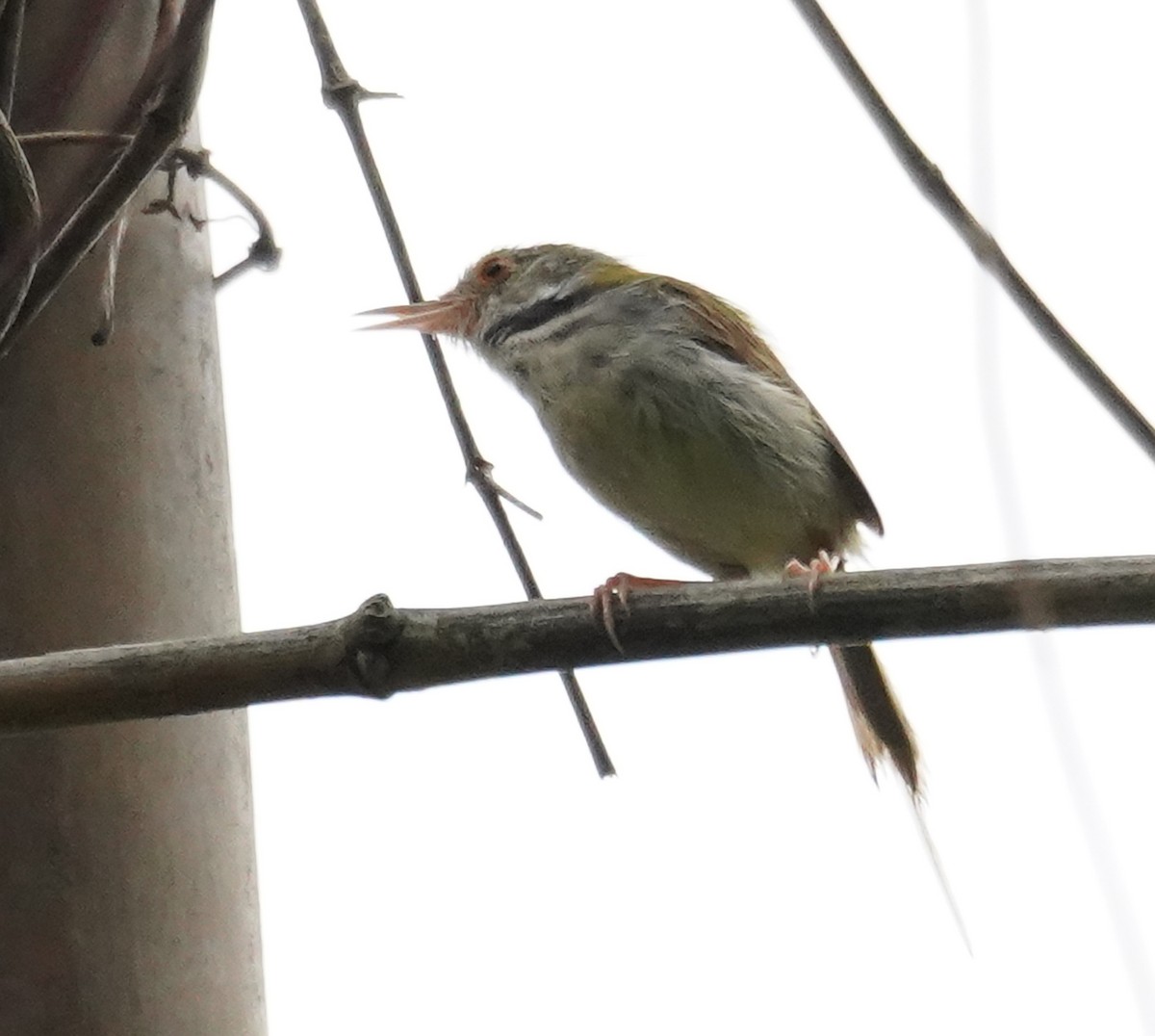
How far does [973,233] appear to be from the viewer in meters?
1.46

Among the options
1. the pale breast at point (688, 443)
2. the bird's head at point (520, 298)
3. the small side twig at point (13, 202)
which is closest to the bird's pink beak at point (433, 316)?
the bird's head at point (520, 298)

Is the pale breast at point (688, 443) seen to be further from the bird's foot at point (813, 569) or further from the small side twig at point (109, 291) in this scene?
the small side twig at point (109, 291)

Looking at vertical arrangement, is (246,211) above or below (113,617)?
above

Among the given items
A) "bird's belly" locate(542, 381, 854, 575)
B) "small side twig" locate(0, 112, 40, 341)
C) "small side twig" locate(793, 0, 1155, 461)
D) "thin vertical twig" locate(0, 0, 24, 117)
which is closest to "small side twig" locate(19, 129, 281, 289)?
"thin vertical twig" locate(0, 0, 24, 117)

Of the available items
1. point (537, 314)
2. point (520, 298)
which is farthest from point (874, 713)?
point (520, 298)

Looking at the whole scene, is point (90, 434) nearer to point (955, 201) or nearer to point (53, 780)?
point (53, 780)

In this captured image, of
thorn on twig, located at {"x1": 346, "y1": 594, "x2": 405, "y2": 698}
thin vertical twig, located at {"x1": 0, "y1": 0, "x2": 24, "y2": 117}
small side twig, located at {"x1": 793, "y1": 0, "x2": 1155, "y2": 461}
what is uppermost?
thin vertical twig, located at {"x1": 0, "y1": 0, "x2": 24, "y2": 117}

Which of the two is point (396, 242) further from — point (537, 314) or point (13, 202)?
point (537, 314)

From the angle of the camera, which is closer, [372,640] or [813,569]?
[372,640]

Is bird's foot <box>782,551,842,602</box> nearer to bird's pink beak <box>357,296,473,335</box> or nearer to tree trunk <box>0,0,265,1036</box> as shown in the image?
tree trunk <box>0,0,265,1036</box>

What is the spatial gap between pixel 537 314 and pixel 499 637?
2319 millimetres

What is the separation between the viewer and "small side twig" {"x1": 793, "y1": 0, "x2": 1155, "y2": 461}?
145 cm

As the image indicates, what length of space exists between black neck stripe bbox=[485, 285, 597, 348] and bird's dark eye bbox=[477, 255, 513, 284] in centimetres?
24

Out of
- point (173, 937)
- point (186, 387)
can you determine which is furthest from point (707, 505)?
point (173, 937)
